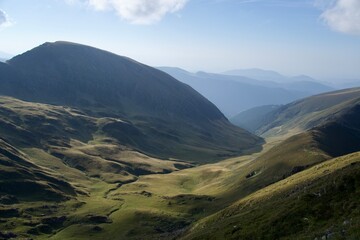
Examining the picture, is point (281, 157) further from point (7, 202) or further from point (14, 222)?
point (7, 202)

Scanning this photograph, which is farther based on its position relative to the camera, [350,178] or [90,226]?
[90,226]

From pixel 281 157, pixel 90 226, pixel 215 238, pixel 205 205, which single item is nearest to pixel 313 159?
pixel 281 157

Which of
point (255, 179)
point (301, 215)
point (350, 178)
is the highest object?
point (350, 178)

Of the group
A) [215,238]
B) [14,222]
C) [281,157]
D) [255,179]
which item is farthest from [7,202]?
[215,238]

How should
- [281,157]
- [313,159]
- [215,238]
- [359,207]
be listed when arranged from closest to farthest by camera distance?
1. [359,207]
2. [215,238]
3. [313,159]
4. [281,157]

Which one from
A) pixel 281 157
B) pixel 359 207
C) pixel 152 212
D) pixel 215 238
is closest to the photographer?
pixel 359 207

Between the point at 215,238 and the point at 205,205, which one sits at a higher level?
the point at 215,238

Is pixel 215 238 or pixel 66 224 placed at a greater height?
pixel 215 238

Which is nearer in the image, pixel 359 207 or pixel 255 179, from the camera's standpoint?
pixel 359 207

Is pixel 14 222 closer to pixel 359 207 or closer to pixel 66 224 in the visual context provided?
pixel 66 224
